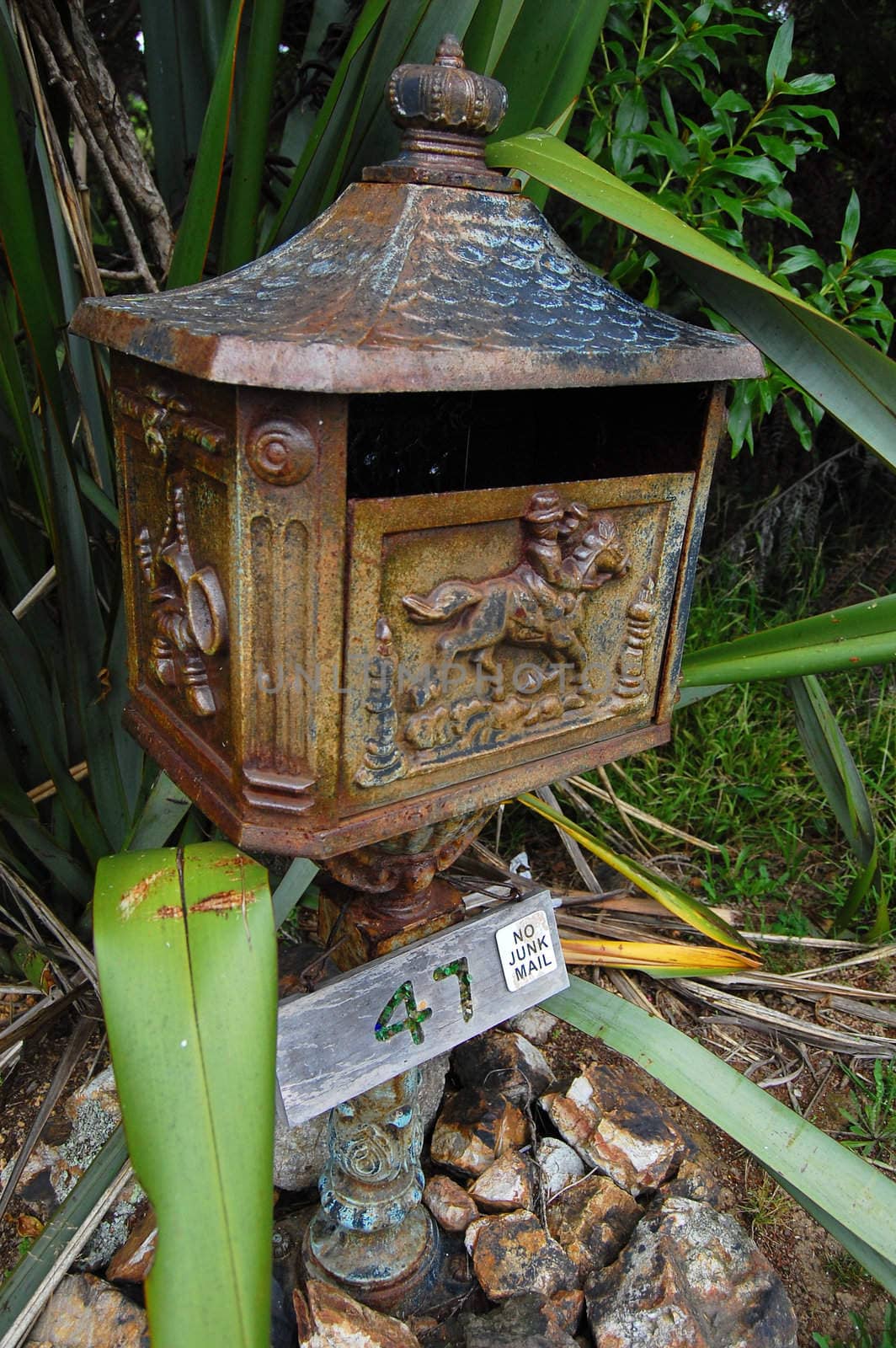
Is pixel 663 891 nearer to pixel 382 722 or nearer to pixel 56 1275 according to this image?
pixel 382 722

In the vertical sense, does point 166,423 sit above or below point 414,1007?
above

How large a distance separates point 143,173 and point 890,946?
1.74m

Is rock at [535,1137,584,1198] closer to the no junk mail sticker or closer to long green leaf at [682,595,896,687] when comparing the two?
the no junk mail sticker

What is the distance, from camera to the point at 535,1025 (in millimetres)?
1607

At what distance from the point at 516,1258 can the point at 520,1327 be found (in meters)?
0.09

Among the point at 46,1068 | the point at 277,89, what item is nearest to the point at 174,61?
the point at 277,89

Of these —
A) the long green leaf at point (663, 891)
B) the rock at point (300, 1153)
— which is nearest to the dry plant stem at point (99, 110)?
the long green leaf at point (663, 891)

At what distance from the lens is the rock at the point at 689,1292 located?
111 cm

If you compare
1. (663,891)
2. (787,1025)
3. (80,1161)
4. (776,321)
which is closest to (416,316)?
(776,321)

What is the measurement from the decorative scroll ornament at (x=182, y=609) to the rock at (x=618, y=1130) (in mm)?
887

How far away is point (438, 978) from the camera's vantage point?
1.04m

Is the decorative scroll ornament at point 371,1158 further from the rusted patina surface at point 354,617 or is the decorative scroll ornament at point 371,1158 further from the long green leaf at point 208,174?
the long green leaf at point 208,174

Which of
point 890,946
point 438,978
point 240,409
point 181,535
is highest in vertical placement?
point 240,409

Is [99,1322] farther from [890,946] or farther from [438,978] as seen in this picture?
[890,946]
